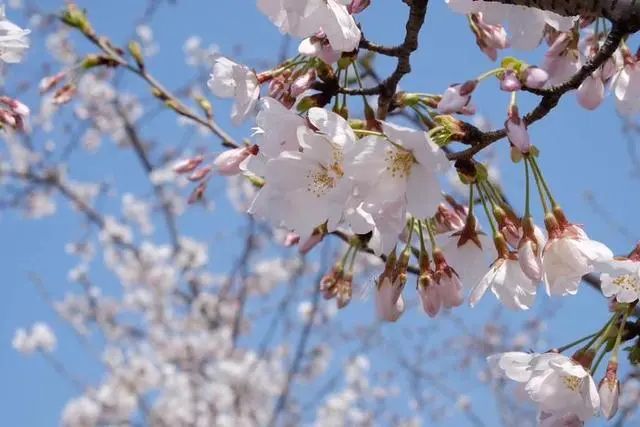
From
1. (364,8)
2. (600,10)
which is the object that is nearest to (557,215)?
(600,10)

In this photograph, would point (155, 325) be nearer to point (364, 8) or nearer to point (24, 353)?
point (24, 353)

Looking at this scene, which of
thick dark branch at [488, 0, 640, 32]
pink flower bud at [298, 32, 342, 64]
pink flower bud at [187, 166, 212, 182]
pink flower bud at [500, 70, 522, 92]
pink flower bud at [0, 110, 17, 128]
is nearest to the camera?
thick dark branch at [488, 0, 640, 32]

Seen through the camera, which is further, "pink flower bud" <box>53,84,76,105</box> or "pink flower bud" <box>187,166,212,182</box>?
"pink flower bud" <box>53,84,76,105</box>

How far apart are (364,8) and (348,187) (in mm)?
385

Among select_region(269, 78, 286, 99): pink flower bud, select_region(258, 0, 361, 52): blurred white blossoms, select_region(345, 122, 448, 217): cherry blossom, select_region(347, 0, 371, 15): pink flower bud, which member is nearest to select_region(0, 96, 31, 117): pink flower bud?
select_region(269, 78, 286, 99): pink flower bud

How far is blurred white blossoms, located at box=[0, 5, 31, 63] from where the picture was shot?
1.61 metres

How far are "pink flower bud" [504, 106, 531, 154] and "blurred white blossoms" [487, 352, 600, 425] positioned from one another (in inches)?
17.4

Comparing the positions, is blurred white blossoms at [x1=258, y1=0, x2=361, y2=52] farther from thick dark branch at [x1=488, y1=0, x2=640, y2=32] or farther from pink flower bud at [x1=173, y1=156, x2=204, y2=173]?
pink flower bud at [x1=173, y1=156, x2=204, y2=173]

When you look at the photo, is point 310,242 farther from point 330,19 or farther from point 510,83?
point 510,83

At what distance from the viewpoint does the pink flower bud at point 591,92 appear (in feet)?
4.93

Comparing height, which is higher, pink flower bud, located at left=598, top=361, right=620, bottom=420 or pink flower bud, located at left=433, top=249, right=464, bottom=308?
pink flower bud, located at left=433, top=249, right=464, bottom=308

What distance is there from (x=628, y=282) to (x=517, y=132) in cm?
46

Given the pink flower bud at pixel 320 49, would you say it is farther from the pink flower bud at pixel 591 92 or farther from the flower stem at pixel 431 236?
the pink flower bud at pixel 591 92

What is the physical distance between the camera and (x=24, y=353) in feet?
30.8
